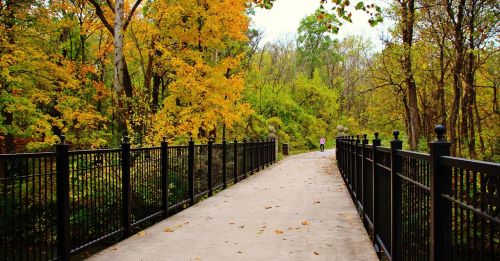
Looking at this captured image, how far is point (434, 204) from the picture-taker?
2996 millimetres

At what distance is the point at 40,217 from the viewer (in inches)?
203

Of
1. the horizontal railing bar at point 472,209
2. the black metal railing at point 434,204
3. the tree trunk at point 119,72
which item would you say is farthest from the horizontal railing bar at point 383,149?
the tree trunk at point 119,72

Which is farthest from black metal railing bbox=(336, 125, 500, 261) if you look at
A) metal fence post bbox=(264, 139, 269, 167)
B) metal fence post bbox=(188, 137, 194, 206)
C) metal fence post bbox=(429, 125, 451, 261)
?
metal fence post bbox=(264, 139, 269, 167)

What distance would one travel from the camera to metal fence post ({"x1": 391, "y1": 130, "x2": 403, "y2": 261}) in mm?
4562

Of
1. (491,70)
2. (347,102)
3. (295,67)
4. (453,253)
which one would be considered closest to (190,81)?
(491,70)

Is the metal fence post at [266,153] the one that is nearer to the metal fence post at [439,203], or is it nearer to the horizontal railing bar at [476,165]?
the metal fence post at [439,203]

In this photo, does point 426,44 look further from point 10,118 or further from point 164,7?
point 10,118

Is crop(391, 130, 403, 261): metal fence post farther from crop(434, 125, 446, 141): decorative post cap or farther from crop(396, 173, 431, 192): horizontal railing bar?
crop(434, 125, 446, 141): decorative post cap

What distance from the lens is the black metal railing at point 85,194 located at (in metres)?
4.61

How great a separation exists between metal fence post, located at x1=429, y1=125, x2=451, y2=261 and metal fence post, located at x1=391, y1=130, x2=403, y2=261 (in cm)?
151

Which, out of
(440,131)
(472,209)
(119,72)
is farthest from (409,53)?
(472,209)

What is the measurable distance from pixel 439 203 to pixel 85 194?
485 cm

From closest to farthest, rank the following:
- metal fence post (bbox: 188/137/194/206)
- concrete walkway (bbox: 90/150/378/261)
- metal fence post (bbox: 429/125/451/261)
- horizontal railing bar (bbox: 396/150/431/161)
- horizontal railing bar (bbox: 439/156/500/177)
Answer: horizontal railing bar (bbox: 439/156/500/177), metal fence post (bbox: 429/125/451/261), horizontal railing bar (bbox: 396/150/431/161), concrete walkway (bbox: 90/150/378/261), metal fence post (bbox: 188/137/194/206)

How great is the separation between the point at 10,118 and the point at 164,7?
7685 millimetres
